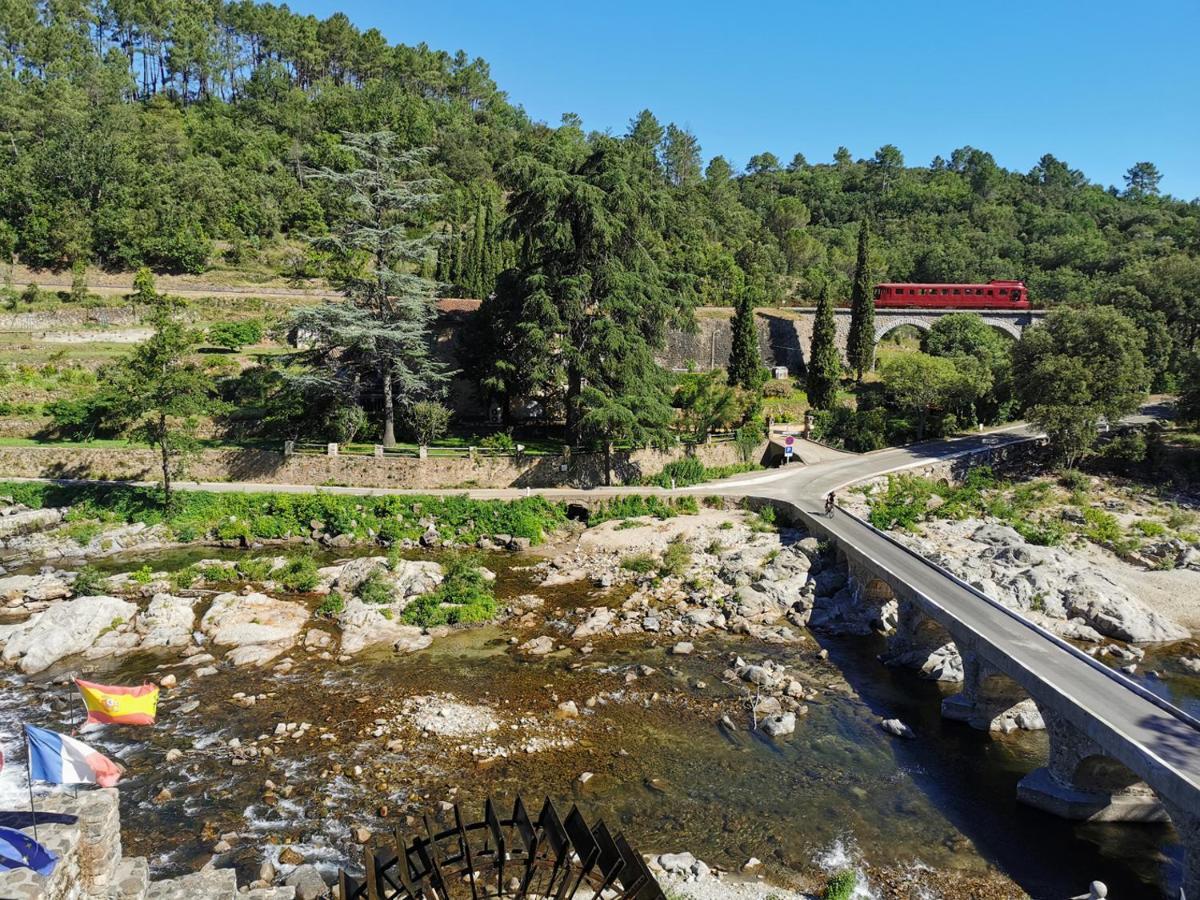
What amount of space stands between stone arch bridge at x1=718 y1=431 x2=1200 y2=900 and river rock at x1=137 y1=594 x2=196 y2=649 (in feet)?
72.9

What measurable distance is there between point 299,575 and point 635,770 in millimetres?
16318

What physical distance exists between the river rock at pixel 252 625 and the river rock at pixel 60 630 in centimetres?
271

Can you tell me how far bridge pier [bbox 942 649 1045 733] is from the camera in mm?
18922

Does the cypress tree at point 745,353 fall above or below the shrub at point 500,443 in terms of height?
above

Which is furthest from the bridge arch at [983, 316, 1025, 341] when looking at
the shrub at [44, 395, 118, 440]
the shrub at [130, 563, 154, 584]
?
the shrub at [44, 395, 118, 440]

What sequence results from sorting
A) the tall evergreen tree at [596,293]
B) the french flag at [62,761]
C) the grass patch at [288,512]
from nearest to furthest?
the french flag at [62,761], the grass patch at [288,512], the tall evergreen tree at [596,293]

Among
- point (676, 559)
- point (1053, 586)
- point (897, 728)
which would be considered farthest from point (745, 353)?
point (897, 728)

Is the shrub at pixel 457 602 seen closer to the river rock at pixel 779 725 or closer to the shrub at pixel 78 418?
the river rock at pixel 779 725

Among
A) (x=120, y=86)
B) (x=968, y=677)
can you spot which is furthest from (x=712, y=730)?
(x=120, y=86)

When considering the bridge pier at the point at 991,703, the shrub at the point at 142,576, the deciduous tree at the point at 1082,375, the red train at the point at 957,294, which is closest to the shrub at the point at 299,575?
the shrub at the point at 142,576

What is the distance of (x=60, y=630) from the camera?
22.1 meters

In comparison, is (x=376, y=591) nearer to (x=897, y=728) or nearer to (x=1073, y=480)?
(x=897, y=728)

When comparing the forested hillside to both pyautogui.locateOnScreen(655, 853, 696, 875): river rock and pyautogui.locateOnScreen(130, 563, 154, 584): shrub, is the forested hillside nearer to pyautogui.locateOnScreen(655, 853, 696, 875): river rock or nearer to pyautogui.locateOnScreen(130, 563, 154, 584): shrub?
pyautogui.locateOnScreen(130, 563, 154, 584): shrub

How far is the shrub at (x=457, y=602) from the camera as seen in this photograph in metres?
25.0
